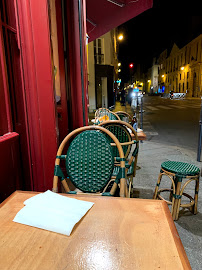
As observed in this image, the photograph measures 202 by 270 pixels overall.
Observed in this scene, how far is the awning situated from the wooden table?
5.40 m

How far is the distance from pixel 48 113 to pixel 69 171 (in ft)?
2.29

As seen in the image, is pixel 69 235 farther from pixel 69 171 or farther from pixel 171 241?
pixel 69 171

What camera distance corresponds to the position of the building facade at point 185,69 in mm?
37844

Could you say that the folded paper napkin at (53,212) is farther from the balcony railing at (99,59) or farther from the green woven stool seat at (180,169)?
the balcony railing at (99,59)

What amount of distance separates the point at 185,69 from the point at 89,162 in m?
48.8

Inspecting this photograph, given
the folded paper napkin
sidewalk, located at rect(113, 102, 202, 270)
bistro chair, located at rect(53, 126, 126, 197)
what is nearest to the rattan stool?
sidewalk, located at rect(113, 102, 202, 270)

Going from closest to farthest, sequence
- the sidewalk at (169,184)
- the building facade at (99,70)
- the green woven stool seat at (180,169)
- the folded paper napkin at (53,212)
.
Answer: the folded paper napkin at (53,212) < the sidewalk at (169,184) < the green woven stool seat at (180,169) < the building facade at (99,70)

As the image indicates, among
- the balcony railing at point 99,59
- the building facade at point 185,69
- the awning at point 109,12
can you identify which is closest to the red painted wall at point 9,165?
the awning at point 109,12

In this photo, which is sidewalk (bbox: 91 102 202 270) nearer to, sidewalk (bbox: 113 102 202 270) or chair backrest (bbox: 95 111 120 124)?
sidewalk (bbox: 113 102 202 270)

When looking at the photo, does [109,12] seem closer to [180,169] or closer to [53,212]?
[180,169]

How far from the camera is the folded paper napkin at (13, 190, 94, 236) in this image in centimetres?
102

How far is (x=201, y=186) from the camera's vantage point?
12.1ft

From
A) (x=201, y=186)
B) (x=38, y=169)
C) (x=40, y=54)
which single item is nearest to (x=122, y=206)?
(x=38, y=169)

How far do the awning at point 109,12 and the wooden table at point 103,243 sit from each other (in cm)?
540
